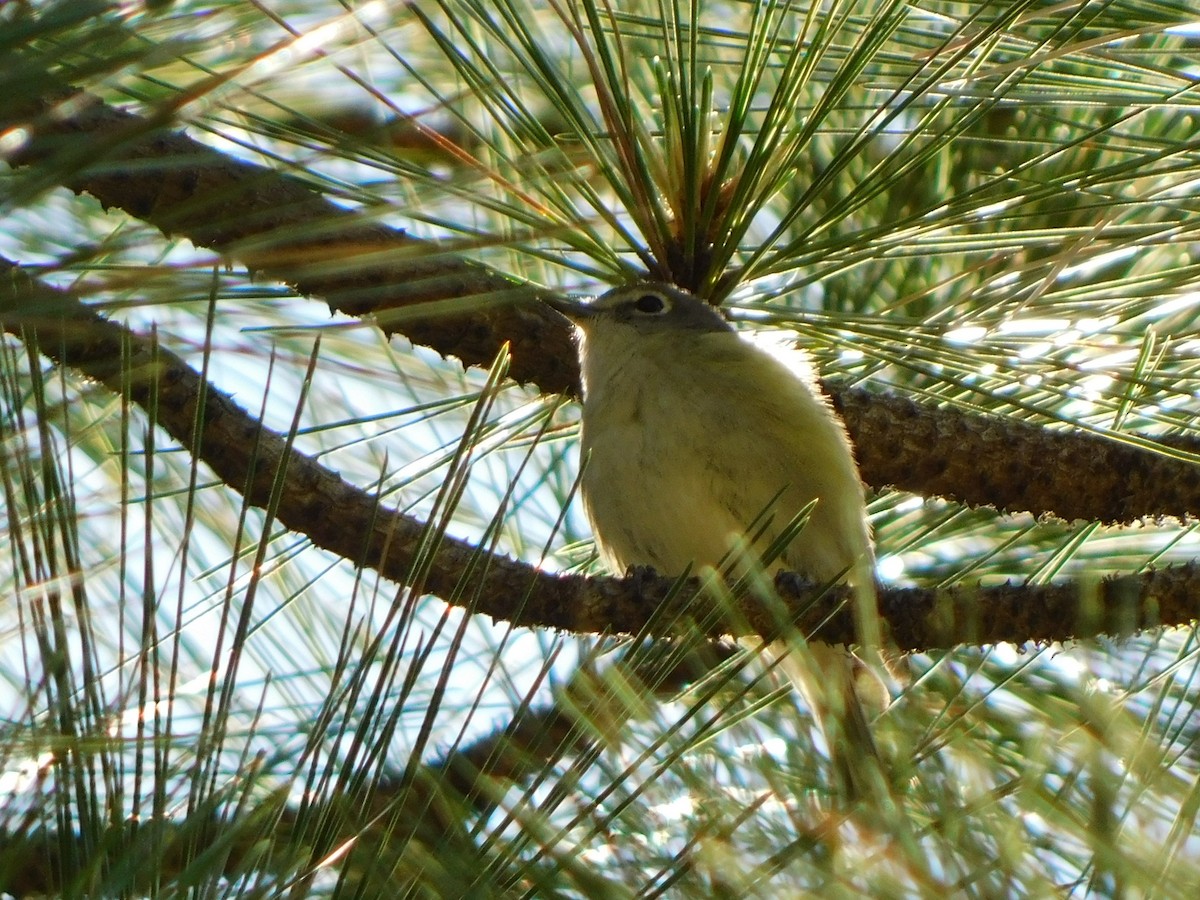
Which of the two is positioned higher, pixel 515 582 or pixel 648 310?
pixel 648 310

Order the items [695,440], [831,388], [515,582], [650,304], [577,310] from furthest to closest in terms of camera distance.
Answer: [577,310], [695,440], [650,304], [831,388], [515,582]

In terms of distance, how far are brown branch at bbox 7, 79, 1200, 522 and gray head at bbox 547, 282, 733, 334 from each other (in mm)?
225

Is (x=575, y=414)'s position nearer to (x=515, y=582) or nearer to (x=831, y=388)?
(x=831, y=388)

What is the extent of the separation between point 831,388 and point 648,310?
0.45m

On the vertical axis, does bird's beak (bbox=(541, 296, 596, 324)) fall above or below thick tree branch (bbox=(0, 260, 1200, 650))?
above

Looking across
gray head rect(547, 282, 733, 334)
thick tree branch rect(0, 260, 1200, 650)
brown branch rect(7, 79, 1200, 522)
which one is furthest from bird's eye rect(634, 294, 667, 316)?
thick tree branch rect(0, 260, 1200, 650)

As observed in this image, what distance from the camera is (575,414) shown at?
354 cm

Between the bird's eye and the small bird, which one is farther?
the small bird

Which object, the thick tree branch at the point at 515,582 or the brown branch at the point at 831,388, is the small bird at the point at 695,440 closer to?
the brown branch at the point at 831,388

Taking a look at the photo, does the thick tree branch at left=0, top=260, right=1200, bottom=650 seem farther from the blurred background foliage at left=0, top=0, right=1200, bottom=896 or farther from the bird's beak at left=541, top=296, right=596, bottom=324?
the bird's beak at left=541, top=296, right=596, bottom=324

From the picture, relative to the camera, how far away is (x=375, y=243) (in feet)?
7.72

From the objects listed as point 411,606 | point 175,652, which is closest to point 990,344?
point 411,606

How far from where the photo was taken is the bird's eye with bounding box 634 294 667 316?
2.89 meters

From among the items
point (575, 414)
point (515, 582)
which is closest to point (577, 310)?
point (575, 414)
